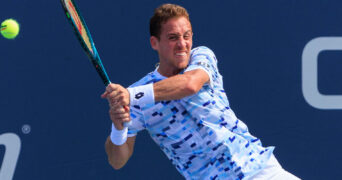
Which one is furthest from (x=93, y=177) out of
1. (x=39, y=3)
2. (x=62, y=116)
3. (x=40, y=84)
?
(x=39, y=3)

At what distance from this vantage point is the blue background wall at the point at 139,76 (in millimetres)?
3451

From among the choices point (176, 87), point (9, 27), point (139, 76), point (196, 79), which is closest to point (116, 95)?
point (176, 87)

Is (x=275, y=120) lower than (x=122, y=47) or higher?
lower

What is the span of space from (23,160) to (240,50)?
1.53 m

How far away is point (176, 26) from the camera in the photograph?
2.56 meters

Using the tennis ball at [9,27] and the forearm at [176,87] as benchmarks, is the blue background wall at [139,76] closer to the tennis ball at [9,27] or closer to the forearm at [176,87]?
the tennis ball at [9,27]

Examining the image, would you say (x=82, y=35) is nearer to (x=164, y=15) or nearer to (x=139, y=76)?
(x=164, y=15)

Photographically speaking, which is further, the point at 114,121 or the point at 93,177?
the point at 93,177

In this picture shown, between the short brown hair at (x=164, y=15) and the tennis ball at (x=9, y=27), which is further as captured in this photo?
the tennis ball at (x=9, y=27)

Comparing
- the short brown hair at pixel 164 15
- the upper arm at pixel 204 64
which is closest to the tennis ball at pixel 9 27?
the short brown hair at pixel 164 15

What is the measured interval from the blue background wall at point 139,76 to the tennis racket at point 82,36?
0.98 meters

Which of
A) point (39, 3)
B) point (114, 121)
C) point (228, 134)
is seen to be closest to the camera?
point (114, 121)

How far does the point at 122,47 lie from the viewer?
11.4 feet

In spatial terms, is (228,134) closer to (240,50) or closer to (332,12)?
(240,50)
